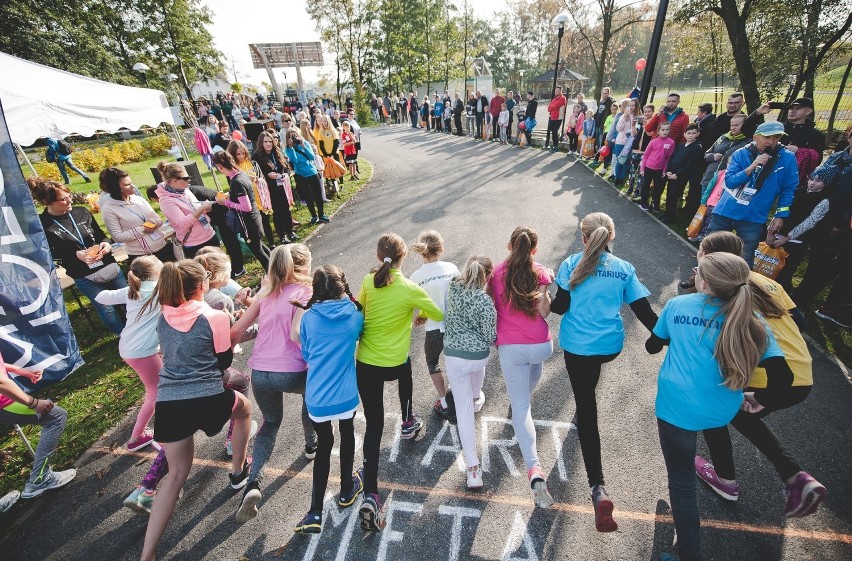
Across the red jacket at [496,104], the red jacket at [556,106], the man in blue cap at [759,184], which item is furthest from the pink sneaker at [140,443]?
the red jacket at [496,104]

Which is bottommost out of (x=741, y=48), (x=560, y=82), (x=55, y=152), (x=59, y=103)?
(x=55, y=152)

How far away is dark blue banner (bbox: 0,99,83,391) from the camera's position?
339 cm

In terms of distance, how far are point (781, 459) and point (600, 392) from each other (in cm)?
157

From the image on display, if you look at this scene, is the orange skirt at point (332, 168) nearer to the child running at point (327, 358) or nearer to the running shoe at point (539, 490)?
the child running at point (327, 358)

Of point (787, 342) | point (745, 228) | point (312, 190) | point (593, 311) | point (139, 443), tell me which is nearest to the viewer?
point (787, 342)

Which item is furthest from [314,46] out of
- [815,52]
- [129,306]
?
[129,306]

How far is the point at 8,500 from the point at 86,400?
1.39 metres

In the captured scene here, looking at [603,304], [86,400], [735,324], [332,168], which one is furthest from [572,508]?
[332,168]

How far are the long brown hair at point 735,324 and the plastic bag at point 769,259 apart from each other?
4009mm

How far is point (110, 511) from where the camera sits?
3217 millimetres

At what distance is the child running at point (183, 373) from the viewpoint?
2.65 meters

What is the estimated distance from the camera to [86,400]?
14.7ft

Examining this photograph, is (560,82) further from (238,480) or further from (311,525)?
(311,525)

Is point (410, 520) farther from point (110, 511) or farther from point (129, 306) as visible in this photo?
point (129, 306)
